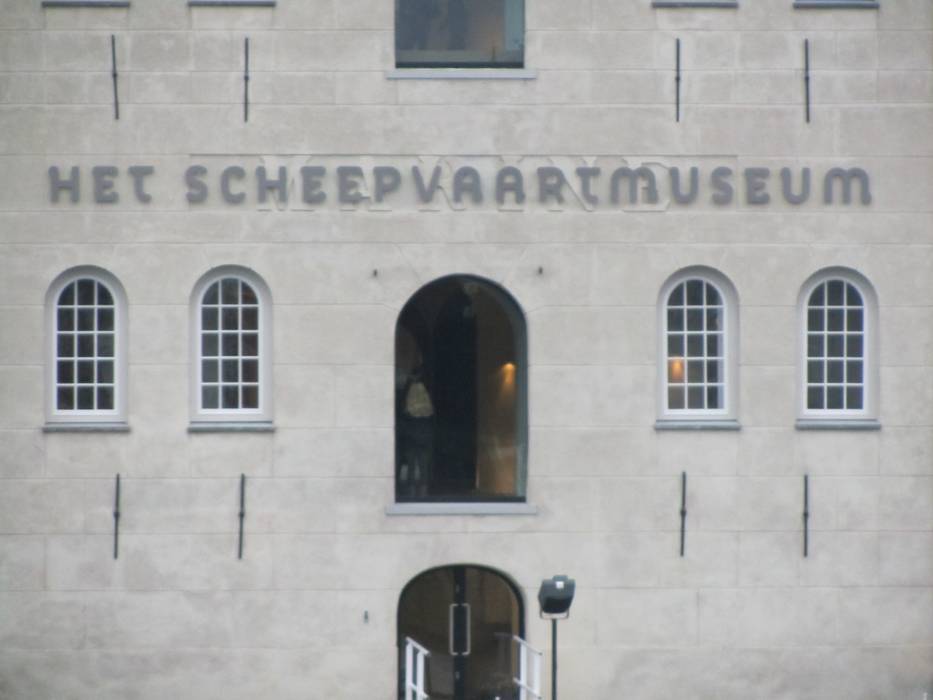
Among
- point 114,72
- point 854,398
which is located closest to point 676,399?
point 854,398

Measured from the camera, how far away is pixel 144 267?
21188 mm

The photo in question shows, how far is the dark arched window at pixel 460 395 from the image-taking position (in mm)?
21547

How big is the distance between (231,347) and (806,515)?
661 centimetres

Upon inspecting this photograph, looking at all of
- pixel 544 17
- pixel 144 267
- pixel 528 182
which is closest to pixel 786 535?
pixel 528 182

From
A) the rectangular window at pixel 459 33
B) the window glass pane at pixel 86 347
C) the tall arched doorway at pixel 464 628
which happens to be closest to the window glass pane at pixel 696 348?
the tall arched doorway at pixel 464 628

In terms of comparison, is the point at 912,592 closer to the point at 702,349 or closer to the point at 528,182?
the point at 702,349

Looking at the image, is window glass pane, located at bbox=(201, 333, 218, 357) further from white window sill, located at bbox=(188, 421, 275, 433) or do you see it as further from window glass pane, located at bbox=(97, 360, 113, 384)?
window glass pane, located at bbox=(97, 360, 113, 384)

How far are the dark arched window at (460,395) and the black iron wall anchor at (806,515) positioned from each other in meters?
3.10

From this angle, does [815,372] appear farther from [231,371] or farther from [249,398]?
[231,371]

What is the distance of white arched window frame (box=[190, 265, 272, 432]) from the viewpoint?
70.0 ft

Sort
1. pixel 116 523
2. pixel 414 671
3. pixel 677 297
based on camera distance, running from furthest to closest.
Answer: pixel 677 297, pixel 414 671, pixel 116 523

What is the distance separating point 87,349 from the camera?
21.4 meters

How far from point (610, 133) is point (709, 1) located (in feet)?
5.96

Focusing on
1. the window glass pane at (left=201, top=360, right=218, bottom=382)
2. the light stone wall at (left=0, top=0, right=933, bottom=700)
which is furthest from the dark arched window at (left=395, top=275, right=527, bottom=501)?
the window glass pane at (left=201, top=360, right=218, bottom=382)
